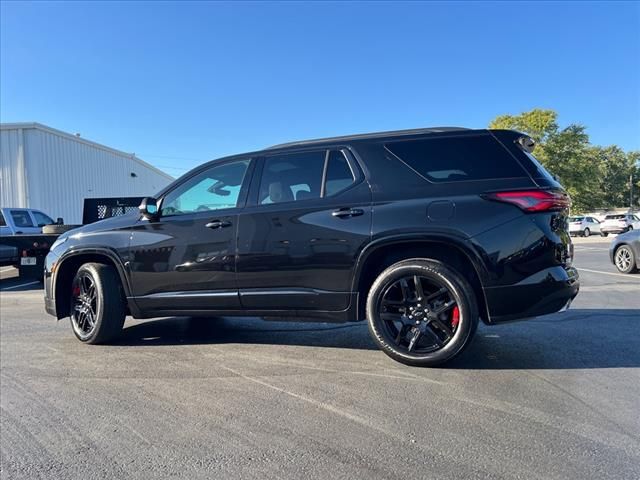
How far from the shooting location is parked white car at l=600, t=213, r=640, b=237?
115 feet

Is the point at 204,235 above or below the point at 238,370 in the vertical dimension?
above

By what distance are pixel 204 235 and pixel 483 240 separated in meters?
2.39

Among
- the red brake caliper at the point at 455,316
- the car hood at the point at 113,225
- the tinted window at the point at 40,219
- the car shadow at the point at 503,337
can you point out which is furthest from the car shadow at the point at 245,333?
the tinted window at the point at 40,219

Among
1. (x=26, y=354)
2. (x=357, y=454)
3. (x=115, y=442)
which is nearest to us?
(x=357, y=454)

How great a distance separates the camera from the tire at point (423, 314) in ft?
11.8

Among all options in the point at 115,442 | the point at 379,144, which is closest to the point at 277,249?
the point at 379,144

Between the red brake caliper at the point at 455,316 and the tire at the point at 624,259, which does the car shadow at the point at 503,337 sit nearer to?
the red brake caliper at the point at 455,316

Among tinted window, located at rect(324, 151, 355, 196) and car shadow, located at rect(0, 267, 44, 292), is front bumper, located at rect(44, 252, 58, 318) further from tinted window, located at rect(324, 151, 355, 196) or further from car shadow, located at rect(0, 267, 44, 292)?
car shadow, located at rect(0, 267, 44, 292)

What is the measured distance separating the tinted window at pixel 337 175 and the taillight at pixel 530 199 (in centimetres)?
112

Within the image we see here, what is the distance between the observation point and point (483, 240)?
139 inches

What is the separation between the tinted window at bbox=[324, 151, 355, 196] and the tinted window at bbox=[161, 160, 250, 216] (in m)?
0.84

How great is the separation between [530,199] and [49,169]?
962 inches

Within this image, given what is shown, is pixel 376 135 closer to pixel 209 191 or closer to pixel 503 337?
pixel 209 191

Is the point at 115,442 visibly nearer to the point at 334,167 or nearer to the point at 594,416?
the point at 334,167
